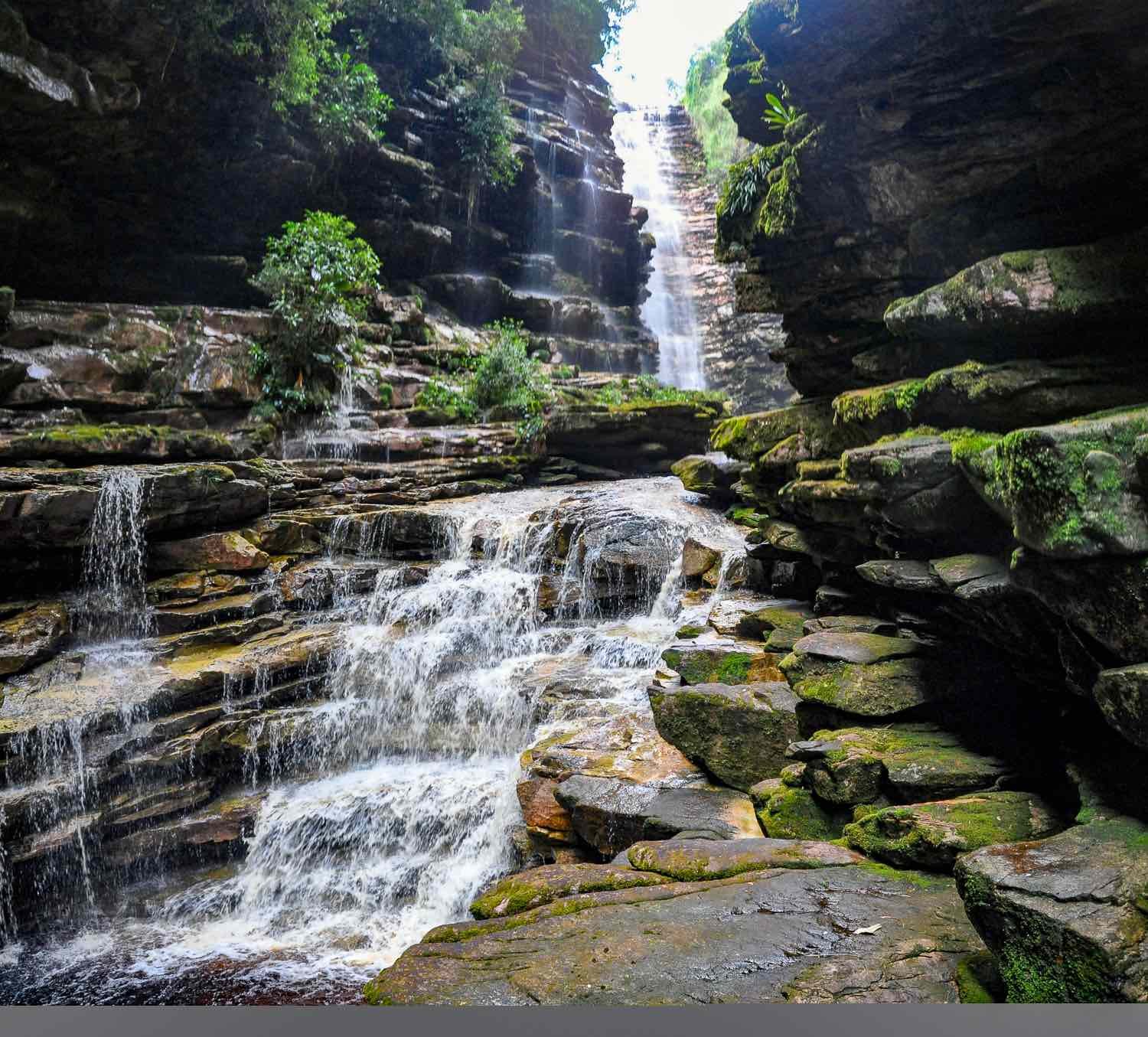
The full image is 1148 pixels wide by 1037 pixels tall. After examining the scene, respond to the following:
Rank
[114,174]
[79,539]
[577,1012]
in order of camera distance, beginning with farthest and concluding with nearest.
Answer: [114,174], [79,539], [577,1012]

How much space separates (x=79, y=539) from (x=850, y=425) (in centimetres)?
764

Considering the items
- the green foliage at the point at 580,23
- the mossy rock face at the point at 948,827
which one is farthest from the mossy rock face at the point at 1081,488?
the green foliage at the point at 580,23

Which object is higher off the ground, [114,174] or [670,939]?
[114,174]

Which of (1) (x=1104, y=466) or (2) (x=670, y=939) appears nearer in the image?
(1) (x=1104, y=466)

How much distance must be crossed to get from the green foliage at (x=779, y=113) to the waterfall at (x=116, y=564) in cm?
726

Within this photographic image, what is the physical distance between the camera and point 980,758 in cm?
390

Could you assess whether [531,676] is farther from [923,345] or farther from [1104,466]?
[1104,466]

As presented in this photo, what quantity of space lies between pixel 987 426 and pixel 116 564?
827 cm

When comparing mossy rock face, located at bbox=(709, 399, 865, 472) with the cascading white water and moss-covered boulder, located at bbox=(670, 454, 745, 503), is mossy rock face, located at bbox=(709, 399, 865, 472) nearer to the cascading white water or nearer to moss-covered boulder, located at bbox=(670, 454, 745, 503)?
moss-covered boulder, located at bbox=(670, 454, 745, 503)

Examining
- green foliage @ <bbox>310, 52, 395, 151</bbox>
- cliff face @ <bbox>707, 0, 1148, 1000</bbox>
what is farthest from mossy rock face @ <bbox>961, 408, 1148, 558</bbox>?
green foliage @ <bbox>310, 52, 395, 151</bbox>

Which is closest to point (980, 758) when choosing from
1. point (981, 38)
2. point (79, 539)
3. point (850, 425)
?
point (850, 425)

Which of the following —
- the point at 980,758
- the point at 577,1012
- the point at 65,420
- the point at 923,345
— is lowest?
the point at 577,1012

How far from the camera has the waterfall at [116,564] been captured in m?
7.71

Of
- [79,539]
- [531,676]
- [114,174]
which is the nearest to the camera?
[531,676]
